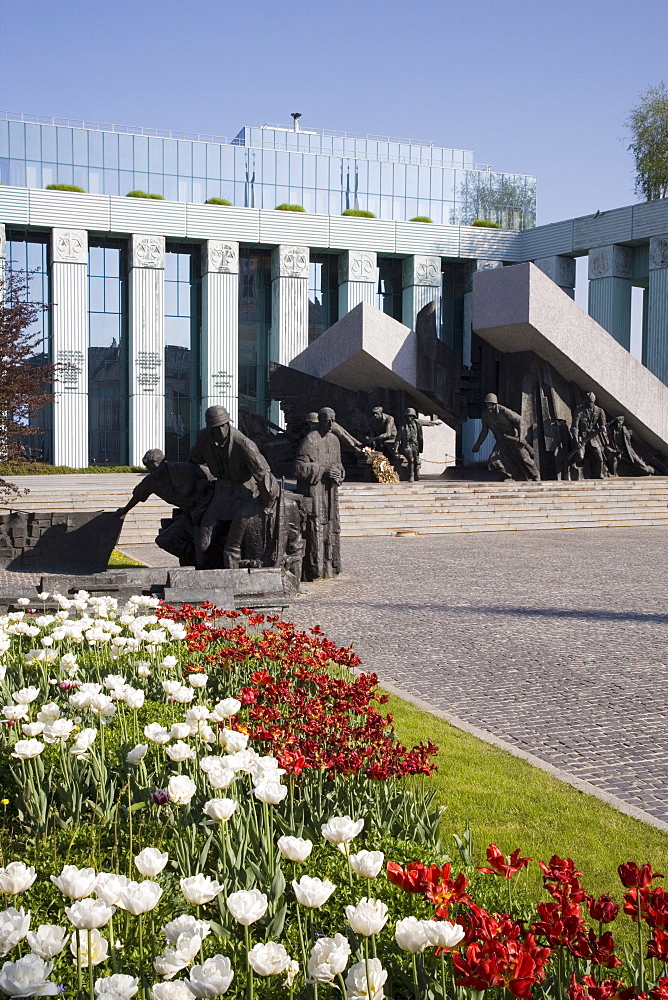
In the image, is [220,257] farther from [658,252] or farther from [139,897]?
[139,897]

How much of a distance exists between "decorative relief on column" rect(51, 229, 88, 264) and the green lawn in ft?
110

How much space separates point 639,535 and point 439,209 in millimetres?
28911

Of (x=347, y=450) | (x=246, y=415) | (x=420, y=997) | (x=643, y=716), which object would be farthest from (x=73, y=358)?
(x=420, y=997)

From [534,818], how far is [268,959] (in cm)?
260

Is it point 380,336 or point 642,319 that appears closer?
point 380,336

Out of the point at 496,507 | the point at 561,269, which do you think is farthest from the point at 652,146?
the point at 496,507

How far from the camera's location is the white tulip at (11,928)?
191 centimetres

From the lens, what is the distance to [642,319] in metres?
41.4

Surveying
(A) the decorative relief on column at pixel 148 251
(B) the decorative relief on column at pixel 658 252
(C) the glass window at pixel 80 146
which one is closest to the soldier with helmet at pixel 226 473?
(A) the decorative relief on column at pixel 148 251

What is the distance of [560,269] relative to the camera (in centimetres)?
4050

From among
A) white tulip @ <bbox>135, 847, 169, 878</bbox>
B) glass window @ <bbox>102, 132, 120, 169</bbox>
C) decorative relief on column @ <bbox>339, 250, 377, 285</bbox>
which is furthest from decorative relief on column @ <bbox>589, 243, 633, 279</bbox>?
white tulip @ <bbox>135, 847, 169, 878</bbox>

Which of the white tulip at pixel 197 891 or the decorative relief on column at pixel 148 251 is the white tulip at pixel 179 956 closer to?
the white tulip at pixel 197 891

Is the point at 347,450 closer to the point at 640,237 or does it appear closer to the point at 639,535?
the point at 639,535

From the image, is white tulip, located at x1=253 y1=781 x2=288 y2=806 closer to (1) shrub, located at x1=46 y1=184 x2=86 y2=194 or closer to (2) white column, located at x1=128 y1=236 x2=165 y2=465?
(2) white column, located at x1=128 y1=236 x2=165 y2=465
